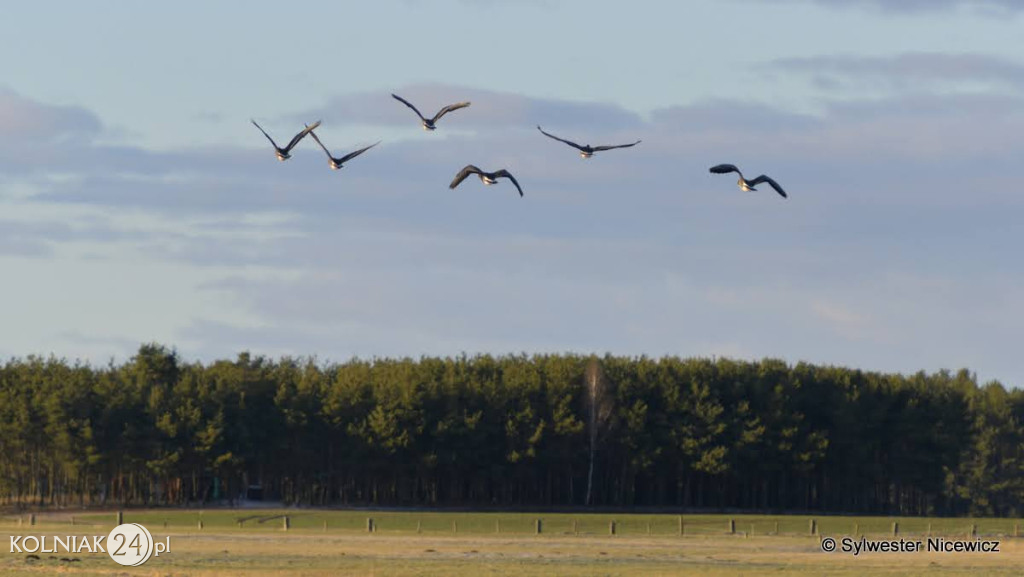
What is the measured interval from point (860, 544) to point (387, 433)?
47080mm

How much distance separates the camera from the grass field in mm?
69312

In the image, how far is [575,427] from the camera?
5389 inches

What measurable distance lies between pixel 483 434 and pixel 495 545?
4506 centimetres

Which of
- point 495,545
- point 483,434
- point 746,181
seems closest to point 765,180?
point 746,181

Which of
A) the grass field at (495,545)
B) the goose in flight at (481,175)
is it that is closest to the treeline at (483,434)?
the grass field at (495,545)

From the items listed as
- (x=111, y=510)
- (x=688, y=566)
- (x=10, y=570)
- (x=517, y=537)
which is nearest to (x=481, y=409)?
(x=111, y=510)

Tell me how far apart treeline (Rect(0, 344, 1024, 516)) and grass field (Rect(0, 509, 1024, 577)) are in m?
10.0

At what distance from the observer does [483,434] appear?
135125 millimetres

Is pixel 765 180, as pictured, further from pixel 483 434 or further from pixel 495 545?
pixel 483 434

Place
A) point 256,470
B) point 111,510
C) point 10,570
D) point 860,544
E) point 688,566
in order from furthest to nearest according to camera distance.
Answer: point 256,470
point 111,510
point 860,544
point 688,566
point 10,570

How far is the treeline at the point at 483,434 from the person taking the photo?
128 metres

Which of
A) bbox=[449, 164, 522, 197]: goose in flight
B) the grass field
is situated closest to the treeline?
the grass field

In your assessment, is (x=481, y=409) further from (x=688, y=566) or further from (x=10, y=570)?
(x=10, y=570)

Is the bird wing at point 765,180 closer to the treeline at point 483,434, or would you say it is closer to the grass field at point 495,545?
the grass field at point 495,545
